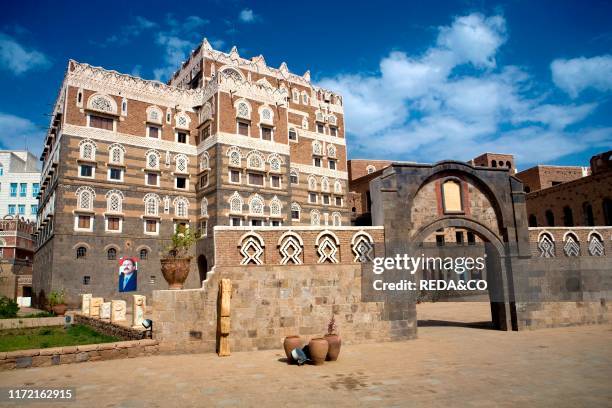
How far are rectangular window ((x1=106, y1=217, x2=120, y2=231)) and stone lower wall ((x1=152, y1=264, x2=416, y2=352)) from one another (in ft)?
67.2

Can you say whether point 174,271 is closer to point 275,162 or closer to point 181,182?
point 181,182

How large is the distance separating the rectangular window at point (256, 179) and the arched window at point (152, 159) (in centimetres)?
764

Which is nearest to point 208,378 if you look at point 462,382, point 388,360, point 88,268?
point 388,360

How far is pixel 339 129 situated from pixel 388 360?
124ft

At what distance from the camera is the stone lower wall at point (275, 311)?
13.1m

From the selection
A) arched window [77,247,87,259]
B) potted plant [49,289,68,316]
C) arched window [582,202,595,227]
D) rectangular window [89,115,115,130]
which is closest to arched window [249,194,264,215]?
rectangular window [89,115,115,130]

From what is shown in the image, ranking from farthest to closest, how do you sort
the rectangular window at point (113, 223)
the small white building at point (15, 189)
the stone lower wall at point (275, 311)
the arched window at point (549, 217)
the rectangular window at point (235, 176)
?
the small white building at point (15, 189) < the arched window at point (549, 217) < the rectangular window at point (235, 176) < the rectangular window at point (113, 223) < the stone lower wall at point (275, 311)

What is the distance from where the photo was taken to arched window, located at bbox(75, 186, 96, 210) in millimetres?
30178

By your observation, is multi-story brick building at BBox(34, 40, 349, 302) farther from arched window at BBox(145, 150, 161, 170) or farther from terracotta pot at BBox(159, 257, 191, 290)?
terracotta pot at BBox(159, 257, 191, 290)

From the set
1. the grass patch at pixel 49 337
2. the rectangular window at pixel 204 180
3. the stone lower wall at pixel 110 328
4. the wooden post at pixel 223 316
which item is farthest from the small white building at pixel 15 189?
the wooden post at pixel 223 316

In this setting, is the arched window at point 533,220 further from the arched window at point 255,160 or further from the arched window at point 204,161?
the arched window at point 204,161

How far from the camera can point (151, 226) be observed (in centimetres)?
3281

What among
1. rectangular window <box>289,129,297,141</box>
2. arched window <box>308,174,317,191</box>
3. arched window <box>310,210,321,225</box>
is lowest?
arched window <box>310,210,321,225</box>

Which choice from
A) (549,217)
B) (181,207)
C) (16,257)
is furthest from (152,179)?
(549,217)
